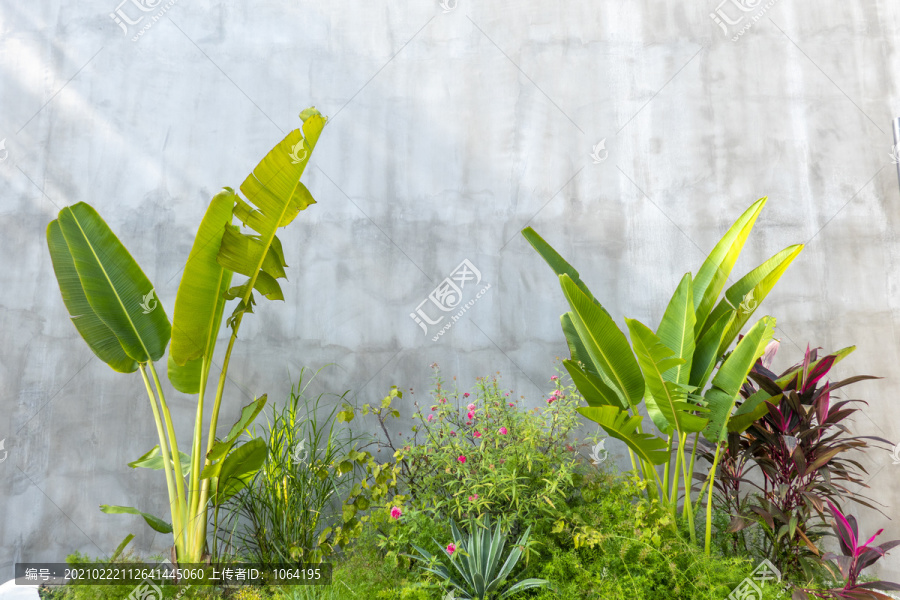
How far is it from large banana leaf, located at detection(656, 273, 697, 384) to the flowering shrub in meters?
0.50

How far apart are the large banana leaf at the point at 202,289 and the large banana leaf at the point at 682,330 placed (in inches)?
79.3

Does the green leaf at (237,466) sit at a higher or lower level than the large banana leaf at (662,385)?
lower

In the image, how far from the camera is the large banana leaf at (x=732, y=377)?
2.28 m

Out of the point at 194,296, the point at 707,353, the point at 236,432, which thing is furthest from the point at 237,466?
the point at 707,353

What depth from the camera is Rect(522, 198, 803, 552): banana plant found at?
2.23 m

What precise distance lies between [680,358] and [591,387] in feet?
1.72

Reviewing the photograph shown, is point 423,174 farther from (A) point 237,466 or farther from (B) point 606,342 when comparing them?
(A) point 237,466

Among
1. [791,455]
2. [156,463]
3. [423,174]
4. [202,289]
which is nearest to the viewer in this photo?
[791,455]

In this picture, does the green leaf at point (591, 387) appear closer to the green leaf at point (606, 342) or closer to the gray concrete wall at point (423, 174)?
the green leaf at point (606, 342)

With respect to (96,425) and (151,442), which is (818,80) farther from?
(96,425)

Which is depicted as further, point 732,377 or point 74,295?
point 74,295

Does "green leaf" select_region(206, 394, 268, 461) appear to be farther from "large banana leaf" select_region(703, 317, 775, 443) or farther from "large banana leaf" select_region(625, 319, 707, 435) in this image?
"large banana leaf" select_region(703, 317, 775, 443)

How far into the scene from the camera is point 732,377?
235 centimetres

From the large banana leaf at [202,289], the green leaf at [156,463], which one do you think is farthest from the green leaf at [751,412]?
the green leaf at [156,463]
